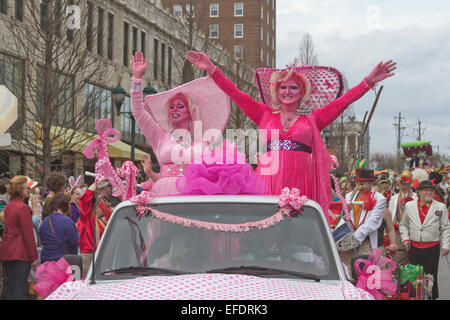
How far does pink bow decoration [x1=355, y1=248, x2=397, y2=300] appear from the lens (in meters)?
3.74

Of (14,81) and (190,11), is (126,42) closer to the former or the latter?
(190,11)

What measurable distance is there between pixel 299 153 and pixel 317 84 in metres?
0.90

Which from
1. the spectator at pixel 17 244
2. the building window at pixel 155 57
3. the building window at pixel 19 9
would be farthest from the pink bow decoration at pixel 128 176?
the building window at pixel 155 57

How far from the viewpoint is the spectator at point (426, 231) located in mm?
9258

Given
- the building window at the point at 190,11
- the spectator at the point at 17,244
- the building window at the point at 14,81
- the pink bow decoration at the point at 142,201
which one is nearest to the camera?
the pink bow decoration at the point at 142,201

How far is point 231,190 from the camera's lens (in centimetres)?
460

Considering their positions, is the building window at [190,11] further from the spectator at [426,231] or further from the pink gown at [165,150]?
the pink gown at [165,150]

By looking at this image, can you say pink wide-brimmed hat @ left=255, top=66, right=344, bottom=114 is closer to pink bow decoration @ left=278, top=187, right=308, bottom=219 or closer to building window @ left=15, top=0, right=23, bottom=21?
pink bow decoration @ left=278, top=187, right=308, bottom=219

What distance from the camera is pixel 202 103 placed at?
678 cm

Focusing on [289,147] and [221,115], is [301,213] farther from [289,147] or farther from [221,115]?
[221,115]

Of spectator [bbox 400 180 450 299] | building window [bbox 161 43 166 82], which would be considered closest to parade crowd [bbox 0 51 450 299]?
spectator [bbox 400 180 450 299]

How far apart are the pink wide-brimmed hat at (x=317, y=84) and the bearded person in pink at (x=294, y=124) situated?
51 mm
